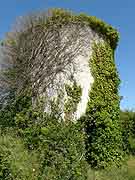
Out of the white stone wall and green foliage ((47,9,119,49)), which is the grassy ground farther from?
green foliage ((47,9,119,49))

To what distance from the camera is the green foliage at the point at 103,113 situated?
15.5 meters

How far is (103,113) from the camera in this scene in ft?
51.7

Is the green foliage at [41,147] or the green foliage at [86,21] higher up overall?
the green foliage at [86,21]

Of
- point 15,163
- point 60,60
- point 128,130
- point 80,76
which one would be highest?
point 60,60

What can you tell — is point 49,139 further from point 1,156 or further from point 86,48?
point 86,48

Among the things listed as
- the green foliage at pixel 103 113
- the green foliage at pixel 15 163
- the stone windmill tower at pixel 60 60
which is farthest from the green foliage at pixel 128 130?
the green foliage at pixel 15 163

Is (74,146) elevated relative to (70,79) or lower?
lower

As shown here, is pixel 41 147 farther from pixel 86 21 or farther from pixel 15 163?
pixel 86 21

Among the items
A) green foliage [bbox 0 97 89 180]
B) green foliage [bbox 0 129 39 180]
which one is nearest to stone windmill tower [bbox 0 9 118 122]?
green foliage [bbox 0 97 89 180]

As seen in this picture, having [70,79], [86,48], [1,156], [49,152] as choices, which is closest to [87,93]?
[70,79]

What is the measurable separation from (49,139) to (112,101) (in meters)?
3.98

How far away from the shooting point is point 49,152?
42.5 ft

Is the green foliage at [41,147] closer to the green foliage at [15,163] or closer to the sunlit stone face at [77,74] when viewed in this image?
the green foliage at [15,163]

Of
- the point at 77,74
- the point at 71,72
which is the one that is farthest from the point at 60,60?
the point at 77,74
